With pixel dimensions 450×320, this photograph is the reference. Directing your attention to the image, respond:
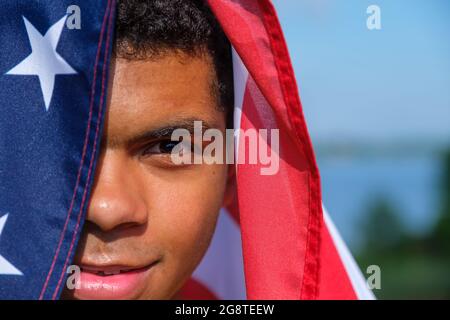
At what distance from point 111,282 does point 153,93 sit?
0.35 m

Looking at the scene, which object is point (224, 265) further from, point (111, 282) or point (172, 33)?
point (172, 33)

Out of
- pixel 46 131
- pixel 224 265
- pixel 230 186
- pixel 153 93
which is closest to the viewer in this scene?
pixel 46 131

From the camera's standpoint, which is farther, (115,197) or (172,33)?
(172,33)

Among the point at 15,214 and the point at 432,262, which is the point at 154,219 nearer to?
the point at 15,214

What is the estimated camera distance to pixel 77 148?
1239 millimetres

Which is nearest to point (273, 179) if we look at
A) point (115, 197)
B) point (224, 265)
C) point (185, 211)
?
point (185, 211)

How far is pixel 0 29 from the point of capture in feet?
4.05

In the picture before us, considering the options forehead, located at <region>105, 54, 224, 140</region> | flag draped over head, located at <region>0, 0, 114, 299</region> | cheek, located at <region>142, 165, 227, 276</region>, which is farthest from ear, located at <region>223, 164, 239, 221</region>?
flag draped over head, located at <region>0, 0, 114, 299</region>

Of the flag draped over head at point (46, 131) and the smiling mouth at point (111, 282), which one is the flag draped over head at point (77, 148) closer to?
the flag draped over head at point (46, 131)

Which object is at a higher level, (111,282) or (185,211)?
(185,211)

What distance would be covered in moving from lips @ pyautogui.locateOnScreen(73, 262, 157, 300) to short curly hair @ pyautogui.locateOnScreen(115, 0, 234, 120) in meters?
0.37

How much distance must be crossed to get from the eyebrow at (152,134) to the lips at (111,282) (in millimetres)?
220
